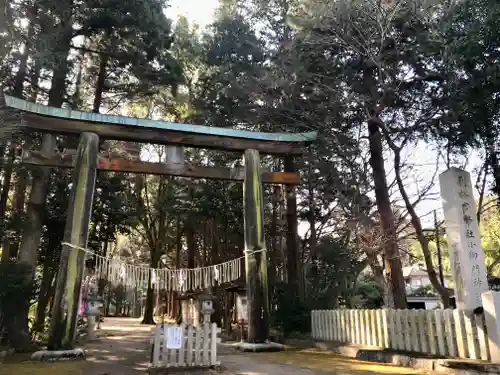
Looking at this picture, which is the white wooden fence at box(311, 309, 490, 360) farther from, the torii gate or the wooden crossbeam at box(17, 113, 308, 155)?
the wooden crossbeam at box(17, 113, 308, 155)

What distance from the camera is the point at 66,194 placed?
44.2 ft

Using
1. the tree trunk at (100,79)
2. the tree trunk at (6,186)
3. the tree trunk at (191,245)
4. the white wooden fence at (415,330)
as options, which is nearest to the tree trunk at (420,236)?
the white wooden fence at (415,330)

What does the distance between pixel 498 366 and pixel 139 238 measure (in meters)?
34.3

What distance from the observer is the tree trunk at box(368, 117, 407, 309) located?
35.6 feet

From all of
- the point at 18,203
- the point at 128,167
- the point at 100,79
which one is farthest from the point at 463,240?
the point at 100,79

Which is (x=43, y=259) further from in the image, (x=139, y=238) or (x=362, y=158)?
(x=139, y=238)

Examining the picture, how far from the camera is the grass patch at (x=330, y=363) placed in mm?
6609

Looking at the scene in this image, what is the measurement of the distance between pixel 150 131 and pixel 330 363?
6.68 meters

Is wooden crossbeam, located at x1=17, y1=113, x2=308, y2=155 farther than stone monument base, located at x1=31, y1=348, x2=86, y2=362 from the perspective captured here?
Yes

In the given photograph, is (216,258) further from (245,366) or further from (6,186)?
(245,366)

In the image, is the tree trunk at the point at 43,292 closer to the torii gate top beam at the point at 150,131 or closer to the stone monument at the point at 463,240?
the torii gate top beam at the point at 150,131

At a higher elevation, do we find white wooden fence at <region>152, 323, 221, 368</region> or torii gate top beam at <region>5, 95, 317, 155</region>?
torii gate top beam at <region>5, 95, 317, 155</region>

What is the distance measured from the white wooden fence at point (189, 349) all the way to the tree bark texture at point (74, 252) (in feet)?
8.30

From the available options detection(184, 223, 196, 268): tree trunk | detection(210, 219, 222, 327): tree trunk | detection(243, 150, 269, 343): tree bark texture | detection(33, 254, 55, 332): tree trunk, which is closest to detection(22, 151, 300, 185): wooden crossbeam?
detection(243, 150, 269, 343): tree bark texture
